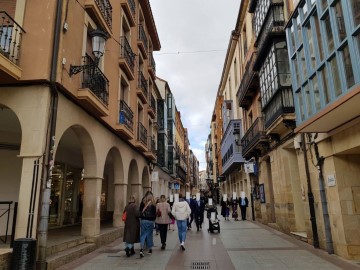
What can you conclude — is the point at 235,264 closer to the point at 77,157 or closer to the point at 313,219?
the point at 313,219

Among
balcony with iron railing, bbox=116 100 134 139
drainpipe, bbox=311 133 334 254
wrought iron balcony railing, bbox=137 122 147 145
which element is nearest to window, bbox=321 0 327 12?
drainpipe, bbox=311 133 334 254

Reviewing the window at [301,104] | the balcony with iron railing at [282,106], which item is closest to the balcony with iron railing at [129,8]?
the balcony with iron railing at [282,106]

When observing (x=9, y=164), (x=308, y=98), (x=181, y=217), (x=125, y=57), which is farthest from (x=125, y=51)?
(x=308, y=98)

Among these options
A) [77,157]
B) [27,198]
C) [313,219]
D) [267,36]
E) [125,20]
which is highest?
[125,20]

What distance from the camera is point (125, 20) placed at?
1569 centimetres

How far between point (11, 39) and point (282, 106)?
893cm

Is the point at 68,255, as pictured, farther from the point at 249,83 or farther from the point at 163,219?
the point at 249,83

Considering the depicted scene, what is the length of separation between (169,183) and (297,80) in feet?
93.8

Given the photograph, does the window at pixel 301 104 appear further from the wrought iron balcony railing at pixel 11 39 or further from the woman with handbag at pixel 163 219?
the wrought iron balcony railing at pixel 11 39

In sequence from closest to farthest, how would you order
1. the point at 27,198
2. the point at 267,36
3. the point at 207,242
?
the point at 27,198
the point at 207,242
the point at 267,36

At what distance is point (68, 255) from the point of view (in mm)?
8188

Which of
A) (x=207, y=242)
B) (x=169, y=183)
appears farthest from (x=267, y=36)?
(x=169, y=183)

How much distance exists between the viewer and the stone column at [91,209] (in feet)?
34.7

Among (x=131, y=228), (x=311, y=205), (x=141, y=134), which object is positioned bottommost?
(x=131, y=228)
